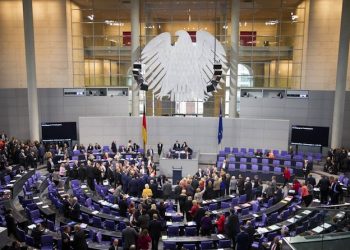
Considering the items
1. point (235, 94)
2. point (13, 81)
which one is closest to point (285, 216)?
point (235, 94)

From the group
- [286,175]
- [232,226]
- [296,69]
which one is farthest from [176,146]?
[232,226]

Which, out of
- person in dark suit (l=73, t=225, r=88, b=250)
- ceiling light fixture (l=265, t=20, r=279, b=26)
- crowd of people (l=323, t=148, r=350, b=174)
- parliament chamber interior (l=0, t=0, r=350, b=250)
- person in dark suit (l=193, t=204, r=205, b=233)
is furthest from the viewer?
ceiling light fixture (l=265, t=20, r=279, b=26)

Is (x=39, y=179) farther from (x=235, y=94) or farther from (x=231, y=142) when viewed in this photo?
(x=235, y=94)

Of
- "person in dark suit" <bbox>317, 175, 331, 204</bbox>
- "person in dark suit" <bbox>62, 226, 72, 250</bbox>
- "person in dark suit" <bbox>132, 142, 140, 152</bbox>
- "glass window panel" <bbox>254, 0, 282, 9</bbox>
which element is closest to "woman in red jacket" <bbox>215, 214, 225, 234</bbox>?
"person in dark suit" <bbox>62, 226, 72, 250</bbox>

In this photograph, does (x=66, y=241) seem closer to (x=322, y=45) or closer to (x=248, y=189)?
(x=248, y=189)

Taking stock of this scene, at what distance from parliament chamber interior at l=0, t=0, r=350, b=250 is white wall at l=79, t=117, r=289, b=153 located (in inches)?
2.7

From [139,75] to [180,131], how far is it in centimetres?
485

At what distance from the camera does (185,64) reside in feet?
82.5

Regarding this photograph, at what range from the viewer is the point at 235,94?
87.9 ft

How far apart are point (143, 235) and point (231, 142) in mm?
15803

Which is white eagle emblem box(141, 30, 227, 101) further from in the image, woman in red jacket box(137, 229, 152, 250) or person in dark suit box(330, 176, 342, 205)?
woman in red jacket box(137, 229, 152, 250)

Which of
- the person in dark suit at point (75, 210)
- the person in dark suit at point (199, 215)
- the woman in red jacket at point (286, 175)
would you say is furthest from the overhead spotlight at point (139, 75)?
the person in dark suit at point (199, 215)

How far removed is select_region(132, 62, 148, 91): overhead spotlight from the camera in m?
23.0

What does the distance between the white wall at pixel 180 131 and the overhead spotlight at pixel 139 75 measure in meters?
2.45
